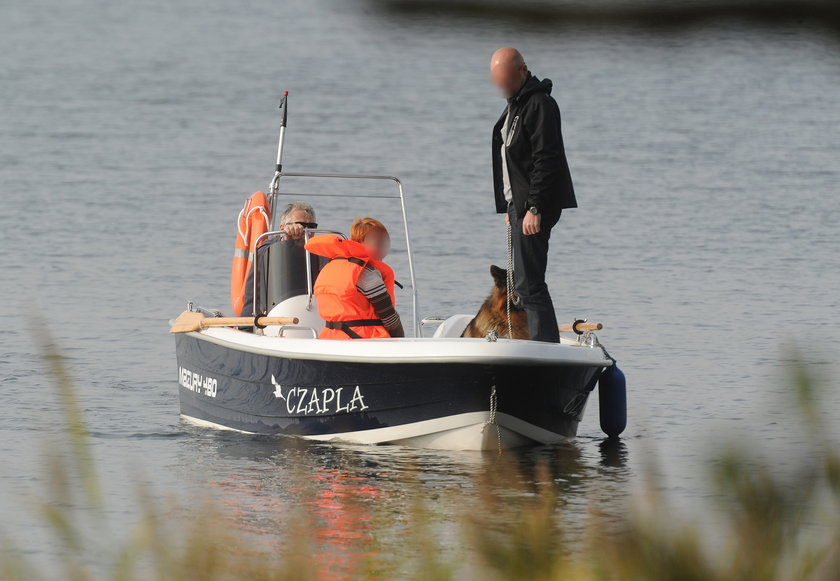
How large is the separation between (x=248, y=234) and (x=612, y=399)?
2.65 meters

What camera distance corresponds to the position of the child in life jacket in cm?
820

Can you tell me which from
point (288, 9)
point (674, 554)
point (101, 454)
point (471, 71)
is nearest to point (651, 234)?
point (101, 454)

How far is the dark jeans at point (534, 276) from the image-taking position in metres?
7.79

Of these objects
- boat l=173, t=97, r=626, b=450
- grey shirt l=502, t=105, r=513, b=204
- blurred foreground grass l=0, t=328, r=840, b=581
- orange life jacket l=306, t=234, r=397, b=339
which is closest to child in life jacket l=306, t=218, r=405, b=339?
orange life jacket l=306, t=234, r=397, b=339

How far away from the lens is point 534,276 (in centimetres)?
779

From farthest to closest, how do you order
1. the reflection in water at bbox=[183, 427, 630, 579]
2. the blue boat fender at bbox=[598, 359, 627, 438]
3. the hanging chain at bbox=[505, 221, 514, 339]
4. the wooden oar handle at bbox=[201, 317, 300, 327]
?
the blue boat fender at bbox=[598, 359, 627, 438] → the wooden oar handle at bbox=[201, 317, 300, 327] → the hanging chain at bbox=[505, 221, 514, 339] → the reflection in water at bbox=[183, 427, 630, 579]

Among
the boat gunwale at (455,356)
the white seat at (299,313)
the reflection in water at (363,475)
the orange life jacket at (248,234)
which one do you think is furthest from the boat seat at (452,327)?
the orange life jacket at (248,234)

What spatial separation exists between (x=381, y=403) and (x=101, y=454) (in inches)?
74.6

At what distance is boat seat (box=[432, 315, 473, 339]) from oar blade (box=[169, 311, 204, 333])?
4.63 ft

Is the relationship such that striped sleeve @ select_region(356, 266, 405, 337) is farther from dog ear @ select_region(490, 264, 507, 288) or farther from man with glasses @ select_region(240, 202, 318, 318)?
man with glasses @ select_region(240, 202, 318, 318)

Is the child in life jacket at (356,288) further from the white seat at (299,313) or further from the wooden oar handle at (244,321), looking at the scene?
the white seat at (299,313)

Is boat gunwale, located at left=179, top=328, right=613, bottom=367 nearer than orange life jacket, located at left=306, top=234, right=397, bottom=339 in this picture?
Yes

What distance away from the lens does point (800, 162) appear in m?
26.6

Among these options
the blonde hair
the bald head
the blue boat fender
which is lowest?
the blue boat fender
